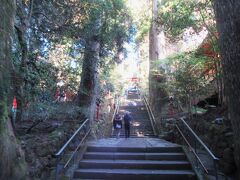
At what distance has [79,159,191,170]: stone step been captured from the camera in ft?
24.0

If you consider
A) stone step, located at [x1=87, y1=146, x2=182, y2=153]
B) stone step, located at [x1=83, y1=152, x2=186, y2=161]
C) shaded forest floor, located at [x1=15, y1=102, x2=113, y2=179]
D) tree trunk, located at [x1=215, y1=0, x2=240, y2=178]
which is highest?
tree trunk, located at [x1=215, y1=0, x2=240, y2=178]

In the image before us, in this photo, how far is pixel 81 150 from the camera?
8352 mm

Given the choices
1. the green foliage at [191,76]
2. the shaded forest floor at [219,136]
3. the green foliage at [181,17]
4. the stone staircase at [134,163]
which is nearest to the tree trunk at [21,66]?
the stone staircase at [134,163]

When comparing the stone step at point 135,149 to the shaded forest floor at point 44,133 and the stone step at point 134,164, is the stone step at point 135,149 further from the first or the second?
the shaded forest floor at point 44,133

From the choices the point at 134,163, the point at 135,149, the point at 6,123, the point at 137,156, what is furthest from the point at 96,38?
the point at 6,123

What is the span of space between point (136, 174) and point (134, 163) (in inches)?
25.1

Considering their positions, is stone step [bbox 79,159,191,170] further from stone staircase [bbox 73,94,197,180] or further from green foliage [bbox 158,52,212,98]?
green foliage [bbox 158,52,212,98]

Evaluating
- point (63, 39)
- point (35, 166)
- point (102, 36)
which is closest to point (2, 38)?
point (35, 166)

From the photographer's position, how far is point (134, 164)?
24.5 feet

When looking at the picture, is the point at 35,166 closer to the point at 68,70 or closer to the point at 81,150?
the point at 81,150

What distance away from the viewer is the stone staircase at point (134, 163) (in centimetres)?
687

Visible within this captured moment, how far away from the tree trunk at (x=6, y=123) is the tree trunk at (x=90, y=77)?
5.84 metres

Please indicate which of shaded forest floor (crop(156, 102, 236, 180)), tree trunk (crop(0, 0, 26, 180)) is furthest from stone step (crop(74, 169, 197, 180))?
tree trunk (crop(0, 0, 26, 180))

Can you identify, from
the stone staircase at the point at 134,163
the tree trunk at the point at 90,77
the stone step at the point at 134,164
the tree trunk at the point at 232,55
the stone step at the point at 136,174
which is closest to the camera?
the tree trunk at the point at 232,55
